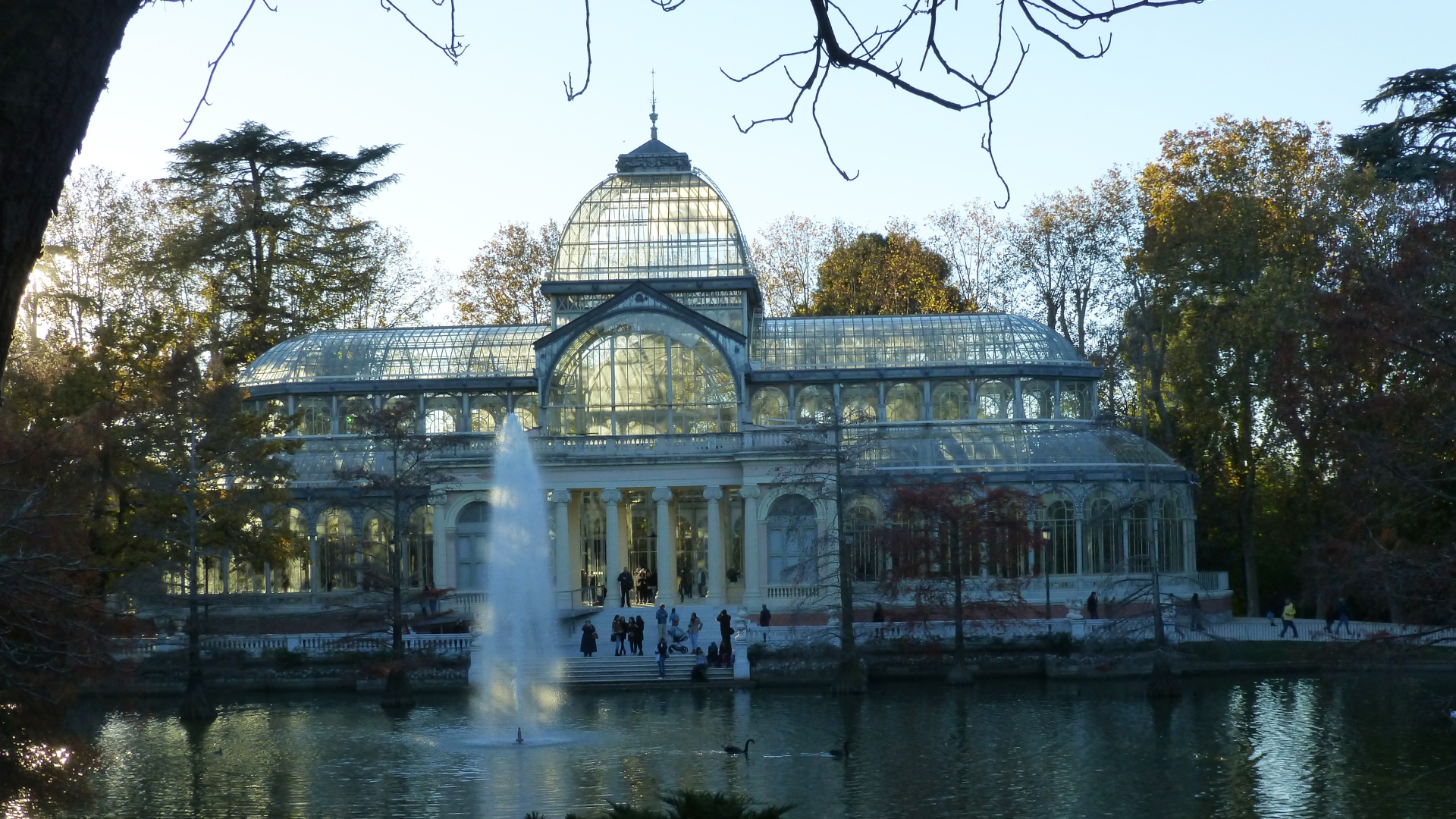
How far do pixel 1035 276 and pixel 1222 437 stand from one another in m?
13.6

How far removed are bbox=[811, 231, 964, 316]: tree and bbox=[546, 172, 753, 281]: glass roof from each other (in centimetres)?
1607

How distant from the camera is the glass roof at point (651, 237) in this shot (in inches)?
1975

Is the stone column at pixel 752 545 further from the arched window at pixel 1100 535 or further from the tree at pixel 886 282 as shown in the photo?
the tree at pixel 886 282

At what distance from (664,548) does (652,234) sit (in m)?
10.6

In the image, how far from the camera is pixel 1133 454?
1841 inches

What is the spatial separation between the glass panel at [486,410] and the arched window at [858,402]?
10735 mm

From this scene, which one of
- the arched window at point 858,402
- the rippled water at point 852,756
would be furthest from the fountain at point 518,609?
the arched window at point 858,402

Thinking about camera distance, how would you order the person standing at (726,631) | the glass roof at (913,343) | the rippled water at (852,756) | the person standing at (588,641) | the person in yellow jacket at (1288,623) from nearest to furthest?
the rippled water at (852,756), the person standing at (726,631), the person standing at (588,641), the person in yellow jacket at (1288,623), the glass roof at (913,343)

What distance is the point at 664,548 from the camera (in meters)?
46.6

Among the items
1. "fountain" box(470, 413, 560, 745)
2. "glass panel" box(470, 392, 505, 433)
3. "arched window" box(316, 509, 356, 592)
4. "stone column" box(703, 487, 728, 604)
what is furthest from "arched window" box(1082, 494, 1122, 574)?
"arched window" box(316, 509, 356, 592)


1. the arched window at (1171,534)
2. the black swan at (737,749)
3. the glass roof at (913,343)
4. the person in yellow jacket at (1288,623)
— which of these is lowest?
the black swan at (737,749)

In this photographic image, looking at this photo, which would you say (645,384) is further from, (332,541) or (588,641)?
(588,641)

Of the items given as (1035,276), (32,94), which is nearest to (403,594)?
(1035,276)

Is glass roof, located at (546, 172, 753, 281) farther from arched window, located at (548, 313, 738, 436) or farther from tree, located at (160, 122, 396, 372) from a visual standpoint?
tree, located at (160, 122, 396, 372)
